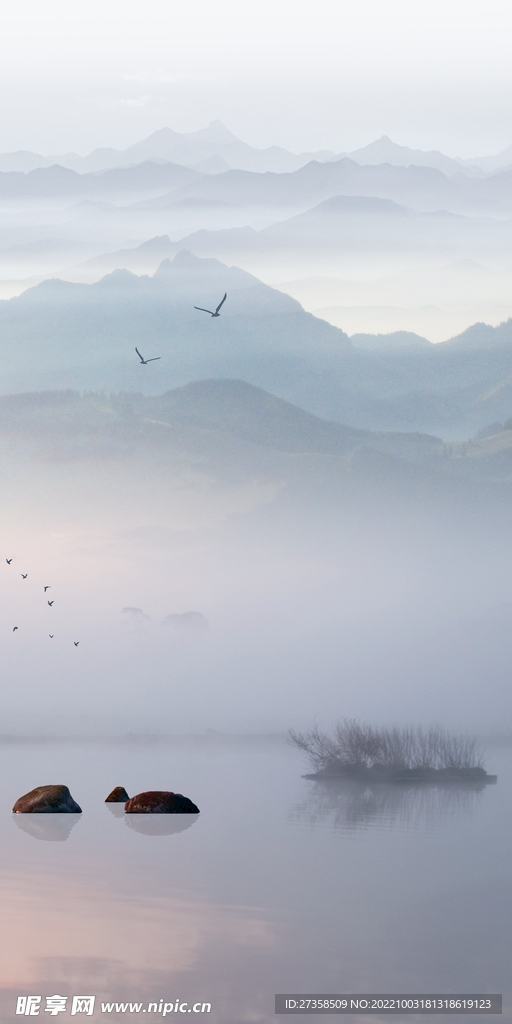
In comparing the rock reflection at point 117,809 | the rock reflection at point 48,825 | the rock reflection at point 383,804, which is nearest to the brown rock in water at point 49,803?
the rock reflection at point 48,825

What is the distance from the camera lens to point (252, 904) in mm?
52531

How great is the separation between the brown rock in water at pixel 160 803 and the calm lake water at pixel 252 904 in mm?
1994

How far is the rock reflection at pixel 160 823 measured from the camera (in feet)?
266

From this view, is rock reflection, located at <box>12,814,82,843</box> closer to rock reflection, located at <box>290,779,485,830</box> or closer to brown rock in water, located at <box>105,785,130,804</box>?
brown rock in water, located at <box>105,785,130,804</box>

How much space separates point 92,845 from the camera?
71.0 m

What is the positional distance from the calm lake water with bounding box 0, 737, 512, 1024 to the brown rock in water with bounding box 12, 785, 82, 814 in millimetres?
1459

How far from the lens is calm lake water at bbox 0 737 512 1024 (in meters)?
36.8

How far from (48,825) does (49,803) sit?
8430 millimetres

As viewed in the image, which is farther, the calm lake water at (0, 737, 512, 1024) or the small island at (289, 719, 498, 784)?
the small island at (289, 719, 498, 784)

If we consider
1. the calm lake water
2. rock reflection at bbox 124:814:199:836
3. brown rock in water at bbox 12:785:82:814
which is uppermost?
brown rock in water at bbox 12:785:82:814

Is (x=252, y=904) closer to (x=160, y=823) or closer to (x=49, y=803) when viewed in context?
(x=160, y=823)

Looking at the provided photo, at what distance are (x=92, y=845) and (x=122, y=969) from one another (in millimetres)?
34086

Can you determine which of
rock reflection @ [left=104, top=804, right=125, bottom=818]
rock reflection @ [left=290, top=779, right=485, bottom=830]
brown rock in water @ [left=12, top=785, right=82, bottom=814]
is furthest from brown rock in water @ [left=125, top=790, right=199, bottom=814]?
rock reflection @ [left=290, top=779, right=485, bottom=830]

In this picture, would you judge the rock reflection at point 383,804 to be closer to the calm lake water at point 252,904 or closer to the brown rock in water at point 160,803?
the calm lake water at point 252,904
